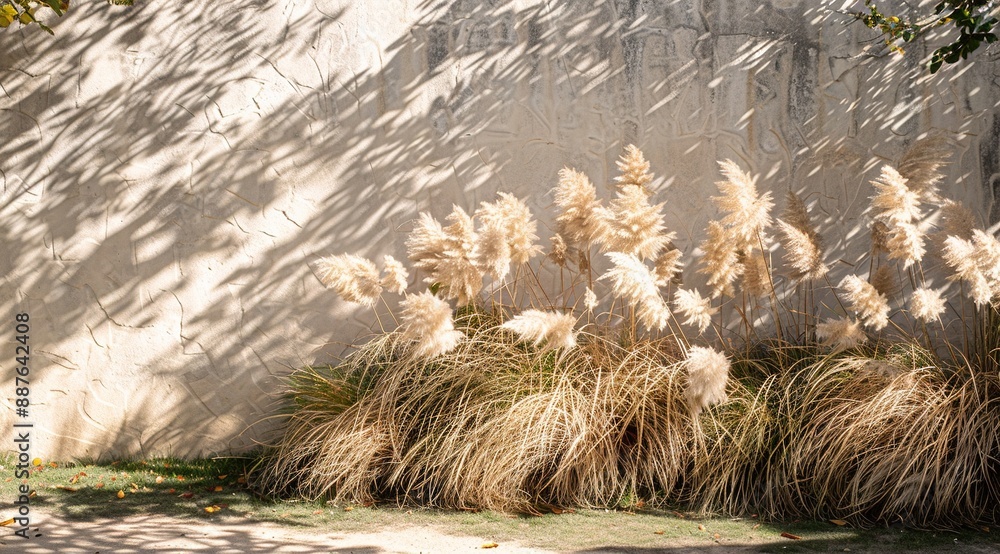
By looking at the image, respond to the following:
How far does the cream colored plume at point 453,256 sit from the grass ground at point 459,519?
3.47ft

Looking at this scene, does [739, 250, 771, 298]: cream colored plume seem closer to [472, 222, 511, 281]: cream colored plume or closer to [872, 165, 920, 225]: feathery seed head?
[872, 165, 920, 225]: feathery seed head

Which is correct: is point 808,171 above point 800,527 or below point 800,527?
above

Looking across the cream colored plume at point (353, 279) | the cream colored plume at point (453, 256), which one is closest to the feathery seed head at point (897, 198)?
the cream colored plume at point (453, 256)

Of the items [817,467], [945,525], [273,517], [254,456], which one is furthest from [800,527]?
[254,456]

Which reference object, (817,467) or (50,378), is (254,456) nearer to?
(50,378)

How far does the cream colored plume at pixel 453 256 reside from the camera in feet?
13.1

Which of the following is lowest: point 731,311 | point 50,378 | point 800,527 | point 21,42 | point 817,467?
point 800,527

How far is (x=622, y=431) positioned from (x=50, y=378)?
126 inches

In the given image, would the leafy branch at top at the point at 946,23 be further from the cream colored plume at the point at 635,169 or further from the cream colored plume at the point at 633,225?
the cream colored plume at the point at 633,225

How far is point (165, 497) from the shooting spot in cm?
421

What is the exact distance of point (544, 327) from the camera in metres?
3.77

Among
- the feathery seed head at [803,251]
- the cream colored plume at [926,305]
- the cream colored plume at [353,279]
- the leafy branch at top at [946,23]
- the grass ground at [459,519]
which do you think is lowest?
the grass ground at [459,519]

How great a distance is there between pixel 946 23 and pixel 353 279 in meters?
3.48

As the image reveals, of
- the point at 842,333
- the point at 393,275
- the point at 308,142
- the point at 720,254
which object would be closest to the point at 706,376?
the point at 842,333
